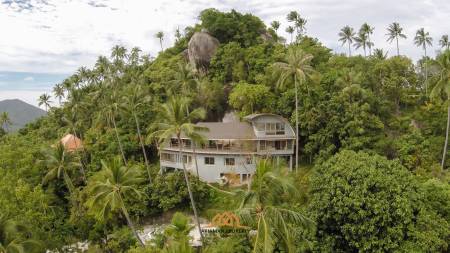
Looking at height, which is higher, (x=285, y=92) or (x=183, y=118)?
(x=285, y=92)

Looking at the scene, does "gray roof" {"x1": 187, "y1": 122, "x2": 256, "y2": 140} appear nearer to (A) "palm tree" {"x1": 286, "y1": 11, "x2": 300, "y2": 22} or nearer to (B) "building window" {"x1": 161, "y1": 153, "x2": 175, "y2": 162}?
(B) "building window" {"x1": 161, "y1": 153, "x2": 175, "y2": 162}

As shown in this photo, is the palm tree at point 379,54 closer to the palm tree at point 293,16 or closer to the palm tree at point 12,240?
the palm tree at point 293,16

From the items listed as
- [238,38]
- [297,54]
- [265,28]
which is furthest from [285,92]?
[265,28]

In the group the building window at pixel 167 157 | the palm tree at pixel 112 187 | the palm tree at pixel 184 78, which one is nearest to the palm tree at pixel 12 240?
the palm tree at pixel 112 187

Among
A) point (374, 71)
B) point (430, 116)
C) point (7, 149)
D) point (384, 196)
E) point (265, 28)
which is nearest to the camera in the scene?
point (384, 196)

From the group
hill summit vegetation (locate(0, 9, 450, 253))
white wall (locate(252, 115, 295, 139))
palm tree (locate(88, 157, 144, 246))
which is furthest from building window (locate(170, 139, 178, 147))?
palm tree (locate(88, 157, 144, 246))

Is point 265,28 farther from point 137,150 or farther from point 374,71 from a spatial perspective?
point 137,150
